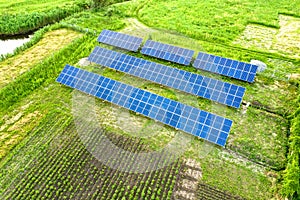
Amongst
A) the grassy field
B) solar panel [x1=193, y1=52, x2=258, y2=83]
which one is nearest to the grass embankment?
the grassy field

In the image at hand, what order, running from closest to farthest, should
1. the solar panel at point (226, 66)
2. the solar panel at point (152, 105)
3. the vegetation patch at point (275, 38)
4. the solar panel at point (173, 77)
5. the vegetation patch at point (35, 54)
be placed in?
the solar panel at point (152, 105) < the solar panel at point (173, 77) < the solar panel at point (226, 66) < the vegetation patch at point (35, 54) < the vegetation patch at point (275, 38)

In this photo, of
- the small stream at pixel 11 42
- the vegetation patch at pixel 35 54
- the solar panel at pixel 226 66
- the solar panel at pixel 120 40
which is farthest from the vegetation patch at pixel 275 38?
the small stream at pixel 11 42

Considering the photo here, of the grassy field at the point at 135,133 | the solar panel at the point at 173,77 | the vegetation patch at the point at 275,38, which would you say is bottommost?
the grassy field at the point at 135,133

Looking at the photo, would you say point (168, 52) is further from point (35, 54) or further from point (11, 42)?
point (11, 42)

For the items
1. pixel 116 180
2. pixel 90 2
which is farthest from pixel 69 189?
pixel 90 2

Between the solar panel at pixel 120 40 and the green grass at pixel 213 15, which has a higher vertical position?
the green grass at pixel 213 15

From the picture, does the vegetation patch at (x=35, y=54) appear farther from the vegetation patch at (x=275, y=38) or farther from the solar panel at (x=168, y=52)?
the vegetation patch at (x=275, y=38)

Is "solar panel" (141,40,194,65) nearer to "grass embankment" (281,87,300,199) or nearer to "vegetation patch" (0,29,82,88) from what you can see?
"vegetation patch" (0,29,82,88)
